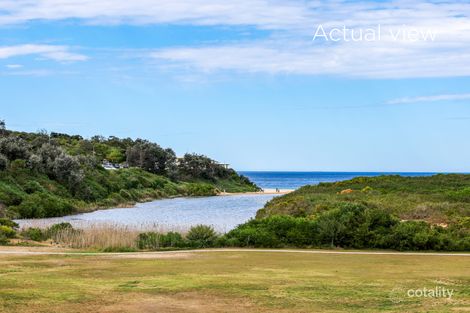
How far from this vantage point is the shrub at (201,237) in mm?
30098

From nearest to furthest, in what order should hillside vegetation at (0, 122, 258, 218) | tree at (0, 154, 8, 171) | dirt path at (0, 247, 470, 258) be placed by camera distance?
dirt path at (0, 247, 470, 258), hillside vegetation at (0, 122, 258, 218), tree at (0, 154, 8, 171)

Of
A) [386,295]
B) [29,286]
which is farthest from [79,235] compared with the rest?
[386,295]

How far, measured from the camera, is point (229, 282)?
19.2 metres

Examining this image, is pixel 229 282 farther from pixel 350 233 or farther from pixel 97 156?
pixel 97 156

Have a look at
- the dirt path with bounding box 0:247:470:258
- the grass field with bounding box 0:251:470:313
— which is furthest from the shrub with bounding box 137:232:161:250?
the grass field with bounding box 0:251:470:313

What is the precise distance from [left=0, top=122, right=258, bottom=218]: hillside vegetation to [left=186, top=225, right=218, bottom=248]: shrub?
28.2 metres

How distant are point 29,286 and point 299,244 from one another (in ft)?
49.4

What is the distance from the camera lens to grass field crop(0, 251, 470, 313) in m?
15.8

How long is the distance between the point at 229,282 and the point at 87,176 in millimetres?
63351

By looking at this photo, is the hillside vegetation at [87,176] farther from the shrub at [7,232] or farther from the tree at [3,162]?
the shrub at [7,232]

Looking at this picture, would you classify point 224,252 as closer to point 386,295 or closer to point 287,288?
point 287,288

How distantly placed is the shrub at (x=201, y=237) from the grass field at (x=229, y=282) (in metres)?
3.35

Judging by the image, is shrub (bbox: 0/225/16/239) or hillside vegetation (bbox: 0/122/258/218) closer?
shrub (bbox: 0/225/16/239)

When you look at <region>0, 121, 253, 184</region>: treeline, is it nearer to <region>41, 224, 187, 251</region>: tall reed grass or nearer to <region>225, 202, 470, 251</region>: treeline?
<region>41, 224, 187, 251</region>: tall reed grass
